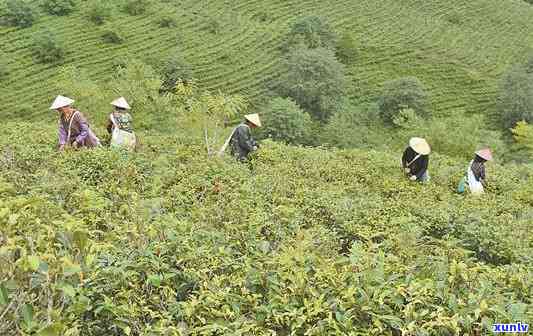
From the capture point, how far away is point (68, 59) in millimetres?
35844

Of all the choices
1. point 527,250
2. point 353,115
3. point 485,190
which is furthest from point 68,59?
point 527,250

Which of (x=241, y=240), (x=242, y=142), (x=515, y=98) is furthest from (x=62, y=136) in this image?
(x=515, y=98)

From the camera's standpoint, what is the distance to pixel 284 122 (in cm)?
3384

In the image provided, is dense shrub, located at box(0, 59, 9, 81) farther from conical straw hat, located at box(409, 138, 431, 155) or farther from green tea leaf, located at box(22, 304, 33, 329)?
green tea leaf, located at box(22, 304, 33, 329)

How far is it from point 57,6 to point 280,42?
18594 millimetres

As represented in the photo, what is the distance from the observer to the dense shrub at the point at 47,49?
34.8m

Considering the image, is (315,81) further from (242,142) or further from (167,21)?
(242,142)

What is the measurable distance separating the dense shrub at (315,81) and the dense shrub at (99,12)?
14.8 meters

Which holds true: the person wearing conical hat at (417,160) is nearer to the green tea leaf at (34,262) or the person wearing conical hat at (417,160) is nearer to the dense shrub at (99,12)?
the green tea leaf at (34,262)

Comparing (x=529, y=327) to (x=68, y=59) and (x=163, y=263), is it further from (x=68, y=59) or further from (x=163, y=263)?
(x=68, y=59)

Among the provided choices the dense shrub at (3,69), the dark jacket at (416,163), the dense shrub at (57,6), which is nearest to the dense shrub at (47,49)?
the dense shrub at (3,69)

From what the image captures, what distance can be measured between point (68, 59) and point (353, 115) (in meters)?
21.5

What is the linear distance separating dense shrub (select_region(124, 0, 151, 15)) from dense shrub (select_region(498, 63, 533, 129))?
3040 centimetres

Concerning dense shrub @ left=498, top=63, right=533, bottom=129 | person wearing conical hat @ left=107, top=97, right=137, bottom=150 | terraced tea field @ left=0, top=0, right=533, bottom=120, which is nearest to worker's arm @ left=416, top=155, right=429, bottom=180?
person wearing conical hat @ left=107, top=97, right=137, bottom=150
